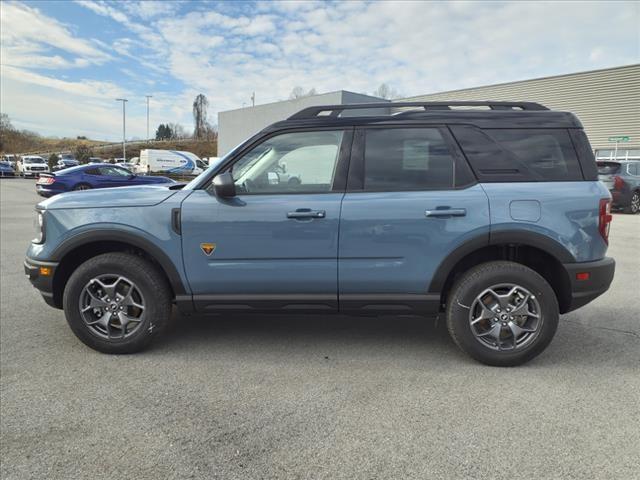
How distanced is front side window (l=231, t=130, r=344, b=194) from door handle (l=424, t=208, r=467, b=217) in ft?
2.50

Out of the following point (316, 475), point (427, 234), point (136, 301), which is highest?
point (427, 234)

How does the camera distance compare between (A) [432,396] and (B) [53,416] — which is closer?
(B) [53,416]

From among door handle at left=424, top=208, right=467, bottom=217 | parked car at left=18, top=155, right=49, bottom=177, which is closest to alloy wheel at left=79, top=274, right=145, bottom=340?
door handle at left=424, top=208, right=467, bottom=217

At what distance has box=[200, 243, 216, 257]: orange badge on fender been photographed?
345cm

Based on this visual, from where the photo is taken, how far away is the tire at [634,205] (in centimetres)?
1430

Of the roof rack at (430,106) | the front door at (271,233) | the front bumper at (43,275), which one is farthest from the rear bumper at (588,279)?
the front bumper at (43,275)

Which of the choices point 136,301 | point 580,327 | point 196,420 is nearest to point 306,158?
point 136,301

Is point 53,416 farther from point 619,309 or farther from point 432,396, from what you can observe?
point 619,309

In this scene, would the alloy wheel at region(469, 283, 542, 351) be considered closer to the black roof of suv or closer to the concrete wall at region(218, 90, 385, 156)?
the black roof of suv

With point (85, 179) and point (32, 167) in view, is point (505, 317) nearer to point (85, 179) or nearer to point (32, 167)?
point (85, 179)

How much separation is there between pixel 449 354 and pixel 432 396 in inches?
30.1

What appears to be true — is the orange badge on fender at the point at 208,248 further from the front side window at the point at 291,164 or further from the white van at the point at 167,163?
the white van at the point at 167,163

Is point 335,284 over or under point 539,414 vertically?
over

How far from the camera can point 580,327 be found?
435cm
